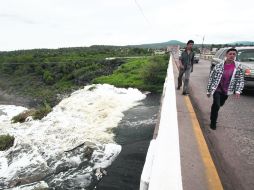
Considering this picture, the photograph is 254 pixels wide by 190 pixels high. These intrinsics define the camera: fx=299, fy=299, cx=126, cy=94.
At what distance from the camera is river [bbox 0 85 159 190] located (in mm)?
7020

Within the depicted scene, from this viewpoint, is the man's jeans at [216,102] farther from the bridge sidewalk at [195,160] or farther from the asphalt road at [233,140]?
the bridge sidewalk at [195,160]

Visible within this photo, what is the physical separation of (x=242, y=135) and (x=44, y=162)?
214 inches

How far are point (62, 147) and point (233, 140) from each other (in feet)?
18.2

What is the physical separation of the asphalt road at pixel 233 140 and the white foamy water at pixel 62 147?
110 inches

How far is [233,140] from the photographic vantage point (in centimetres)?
611

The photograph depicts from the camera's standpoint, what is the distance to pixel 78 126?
38.4ft

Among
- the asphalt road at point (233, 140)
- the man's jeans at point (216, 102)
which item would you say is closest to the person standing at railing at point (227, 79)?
the man's jeans at point (216, 102)

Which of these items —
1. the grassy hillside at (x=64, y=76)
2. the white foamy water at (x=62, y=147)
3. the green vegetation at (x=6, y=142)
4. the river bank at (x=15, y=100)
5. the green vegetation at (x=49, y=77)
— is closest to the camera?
the white foamy water at (x=62, y=147)

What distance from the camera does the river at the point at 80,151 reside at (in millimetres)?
7020

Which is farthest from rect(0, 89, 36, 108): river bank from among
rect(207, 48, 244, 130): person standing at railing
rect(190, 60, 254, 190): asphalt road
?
rect(207, 48, 244, 130): person standing at railing

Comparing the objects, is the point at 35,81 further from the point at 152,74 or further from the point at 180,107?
the point at 180,107

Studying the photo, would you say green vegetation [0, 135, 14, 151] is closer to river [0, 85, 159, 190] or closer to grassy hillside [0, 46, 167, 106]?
river [0, 85, 159, 190]

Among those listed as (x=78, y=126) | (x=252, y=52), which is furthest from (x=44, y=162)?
(x=252, y=52)

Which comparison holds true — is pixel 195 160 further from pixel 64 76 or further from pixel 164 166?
pixel 64 76
